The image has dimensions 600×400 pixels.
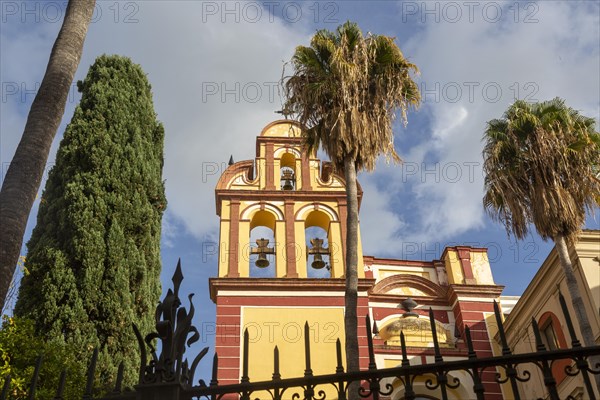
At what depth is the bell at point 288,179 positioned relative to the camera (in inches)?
926

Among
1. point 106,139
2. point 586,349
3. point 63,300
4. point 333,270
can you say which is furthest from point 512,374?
point 333,270

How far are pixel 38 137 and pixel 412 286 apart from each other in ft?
56.8

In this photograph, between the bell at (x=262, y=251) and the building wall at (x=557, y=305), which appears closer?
the building wall at (x=557, y=305)

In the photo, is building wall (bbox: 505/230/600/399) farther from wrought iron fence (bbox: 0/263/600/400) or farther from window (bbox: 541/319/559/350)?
wrought iron fence (bbox: 0/263/600/400)

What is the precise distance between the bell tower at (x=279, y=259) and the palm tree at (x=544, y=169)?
18.1 feet

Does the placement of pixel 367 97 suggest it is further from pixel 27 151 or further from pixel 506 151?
pixel 27 151

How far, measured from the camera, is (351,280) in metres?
11.9

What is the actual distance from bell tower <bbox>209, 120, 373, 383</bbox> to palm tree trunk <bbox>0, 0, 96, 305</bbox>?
9.67 metres

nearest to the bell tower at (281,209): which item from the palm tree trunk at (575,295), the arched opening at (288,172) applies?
the arched opening at (288,172)

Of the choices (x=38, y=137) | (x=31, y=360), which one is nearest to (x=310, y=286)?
(x=31, y=360)

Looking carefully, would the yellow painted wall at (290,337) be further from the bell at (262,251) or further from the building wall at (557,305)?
the building wall at (557,305)

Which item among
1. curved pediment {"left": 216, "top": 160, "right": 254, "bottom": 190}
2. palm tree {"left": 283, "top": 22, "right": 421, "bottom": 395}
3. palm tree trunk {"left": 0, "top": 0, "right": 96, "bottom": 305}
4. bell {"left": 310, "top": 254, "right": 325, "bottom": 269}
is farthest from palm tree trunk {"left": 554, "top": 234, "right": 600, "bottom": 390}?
curved pediment {"left": 216, "top": 160, "right": 254, "bottom": 190}

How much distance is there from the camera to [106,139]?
17.9 metres

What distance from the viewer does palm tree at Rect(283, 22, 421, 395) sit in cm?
1398
